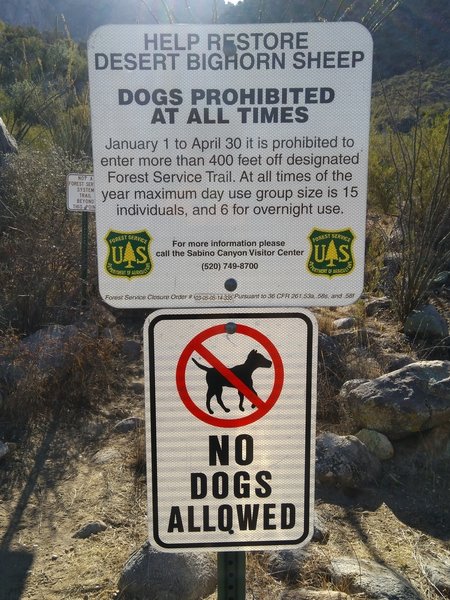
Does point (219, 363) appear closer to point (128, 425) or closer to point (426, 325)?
point (128, 425)

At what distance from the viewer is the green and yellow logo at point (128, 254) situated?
146cm

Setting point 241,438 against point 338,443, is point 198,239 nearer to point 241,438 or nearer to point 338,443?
point 241,438

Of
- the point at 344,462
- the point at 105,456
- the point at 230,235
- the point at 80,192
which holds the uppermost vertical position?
the point at 80,192

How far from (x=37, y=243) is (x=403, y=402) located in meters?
3.86

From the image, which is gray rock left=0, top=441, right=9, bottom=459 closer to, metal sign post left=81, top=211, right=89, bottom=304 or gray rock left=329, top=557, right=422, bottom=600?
gray rock left=329, top=557, right=422, bottom=600

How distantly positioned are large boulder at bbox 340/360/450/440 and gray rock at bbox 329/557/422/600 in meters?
1.24

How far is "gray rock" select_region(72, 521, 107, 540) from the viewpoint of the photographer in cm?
321

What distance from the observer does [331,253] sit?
1.47m

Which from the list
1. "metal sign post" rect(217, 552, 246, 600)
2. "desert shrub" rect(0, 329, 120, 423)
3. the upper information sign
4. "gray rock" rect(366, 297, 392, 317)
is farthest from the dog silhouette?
"gray rock" rect(366, 297, 392, 317)

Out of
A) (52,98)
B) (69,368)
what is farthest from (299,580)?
(52,98)

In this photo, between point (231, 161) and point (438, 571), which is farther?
point (438, 571)

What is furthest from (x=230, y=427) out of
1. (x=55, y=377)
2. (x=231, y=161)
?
(x=55, y=377)

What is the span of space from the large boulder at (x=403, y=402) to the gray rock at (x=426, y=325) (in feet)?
6.52

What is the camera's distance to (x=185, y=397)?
152 centimetres
